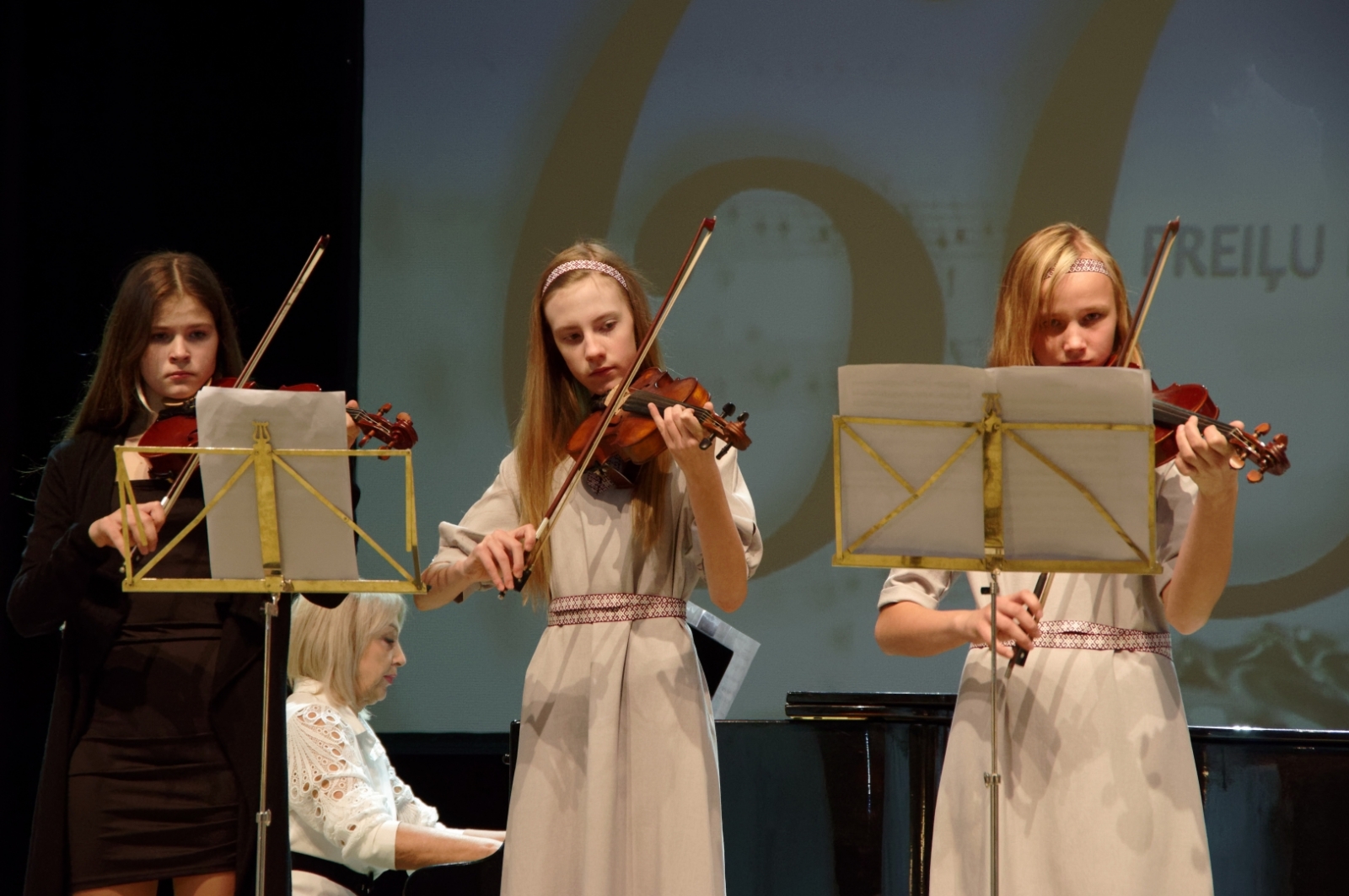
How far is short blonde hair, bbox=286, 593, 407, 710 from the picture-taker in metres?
3.05

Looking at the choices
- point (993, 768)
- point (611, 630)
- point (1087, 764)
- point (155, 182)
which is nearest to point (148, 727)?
point (611, 630)

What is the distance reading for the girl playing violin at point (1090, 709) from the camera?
1841 mm

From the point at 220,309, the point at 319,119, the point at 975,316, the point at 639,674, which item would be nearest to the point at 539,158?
the point at 319,119

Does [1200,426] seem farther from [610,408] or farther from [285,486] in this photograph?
[285,486]

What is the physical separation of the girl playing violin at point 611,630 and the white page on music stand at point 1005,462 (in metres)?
0.25

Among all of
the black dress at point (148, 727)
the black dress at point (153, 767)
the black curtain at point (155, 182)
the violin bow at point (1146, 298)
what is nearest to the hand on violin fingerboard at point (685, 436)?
the violin bow at point (1146, 298)

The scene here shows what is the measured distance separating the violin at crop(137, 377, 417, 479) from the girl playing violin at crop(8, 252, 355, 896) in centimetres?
4

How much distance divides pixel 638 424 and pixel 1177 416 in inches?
29.0

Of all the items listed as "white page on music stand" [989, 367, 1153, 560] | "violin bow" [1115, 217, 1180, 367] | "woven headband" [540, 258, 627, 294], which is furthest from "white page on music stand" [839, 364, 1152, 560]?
"woven headband" [540, 258, 627, 294]

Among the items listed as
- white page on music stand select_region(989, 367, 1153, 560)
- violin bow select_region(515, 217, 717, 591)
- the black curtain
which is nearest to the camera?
white page on music stand select_region(989, 367, 1153, 560)

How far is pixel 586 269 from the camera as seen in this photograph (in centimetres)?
223

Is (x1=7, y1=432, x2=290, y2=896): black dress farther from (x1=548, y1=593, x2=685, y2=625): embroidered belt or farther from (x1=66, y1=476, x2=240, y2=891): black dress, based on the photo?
(x1=548, y1=593, x2=685, y2=625): embroidered belt

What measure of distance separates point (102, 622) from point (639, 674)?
903 mm

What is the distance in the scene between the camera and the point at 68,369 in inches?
Answer: 157
